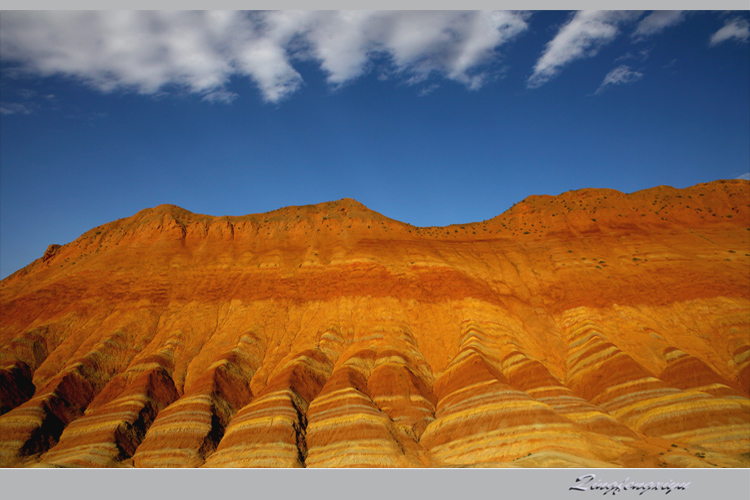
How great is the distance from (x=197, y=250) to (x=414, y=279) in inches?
1114

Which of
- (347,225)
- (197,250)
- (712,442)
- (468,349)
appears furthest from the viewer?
(347,225)

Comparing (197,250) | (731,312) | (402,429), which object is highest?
(197,250)

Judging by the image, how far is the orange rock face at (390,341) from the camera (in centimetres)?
2862

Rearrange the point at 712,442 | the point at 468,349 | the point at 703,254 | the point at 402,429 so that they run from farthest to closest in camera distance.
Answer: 1. the point at 703,254
2. the point at 468,349
3. the point at 402,429
4. the point at 712,442

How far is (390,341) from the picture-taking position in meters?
39.3

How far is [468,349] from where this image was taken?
37.2m

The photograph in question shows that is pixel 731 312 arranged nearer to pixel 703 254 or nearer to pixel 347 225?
pixel 703 254

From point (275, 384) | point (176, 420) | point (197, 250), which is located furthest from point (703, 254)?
point (197, 250)

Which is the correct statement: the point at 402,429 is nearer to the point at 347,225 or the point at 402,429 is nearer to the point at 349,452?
the point at 349,452

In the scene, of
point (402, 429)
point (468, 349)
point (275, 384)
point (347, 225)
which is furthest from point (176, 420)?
point (347, 225)

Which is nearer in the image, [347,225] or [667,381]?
[667,381]

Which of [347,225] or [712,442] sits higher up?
[347,225]

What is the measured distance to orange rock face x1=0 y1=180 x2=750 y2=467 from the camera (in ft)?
93.9

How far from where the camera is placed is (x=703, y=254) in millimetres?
44625
